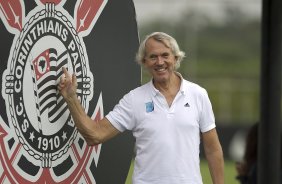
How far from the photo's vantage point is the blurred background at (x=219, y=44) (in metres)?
34.1

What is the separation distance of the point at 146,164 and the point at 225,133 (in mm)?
22186

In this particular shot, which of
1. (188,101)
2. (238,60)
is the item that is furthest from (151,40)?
(238,60)

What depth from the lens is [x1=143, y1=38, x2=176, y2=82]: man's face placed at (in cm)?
604

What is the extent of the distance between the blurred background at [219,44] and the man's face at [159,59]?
25048 mm

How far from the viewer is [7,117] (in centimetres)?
568

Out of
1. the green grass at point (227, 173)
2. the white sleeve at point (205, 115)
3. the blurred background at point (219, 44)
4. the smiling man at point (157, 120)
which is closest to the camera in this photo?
the smiling man at point (157, 120)

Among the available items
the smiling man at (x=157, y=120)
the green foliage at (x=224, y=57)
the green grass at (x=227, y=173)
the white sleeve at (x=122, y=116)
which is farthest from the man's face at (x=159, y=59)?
the green foliage at (x=224, y=57)

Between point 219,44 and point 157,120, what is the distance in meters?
34.4

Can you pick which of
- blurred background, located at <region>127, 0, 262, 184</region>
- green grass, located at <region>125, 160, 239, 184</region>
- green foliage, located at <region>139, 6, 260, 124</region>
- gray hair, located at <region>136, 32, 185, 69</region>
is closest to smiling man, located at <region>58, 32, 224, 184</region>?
gray hair, located at <region>136, 32, 185, 69</region>

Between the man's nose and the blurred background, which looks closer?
the man's nose

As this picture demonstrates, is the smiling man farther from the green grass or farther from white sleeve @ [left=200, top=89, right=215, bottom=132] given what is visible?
the green grass

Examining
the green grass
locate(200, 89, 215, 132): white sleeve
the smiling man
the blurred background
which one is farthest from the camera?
the blurred background

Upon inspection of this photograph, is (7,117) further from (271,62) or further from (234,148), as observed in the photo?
(234,148)

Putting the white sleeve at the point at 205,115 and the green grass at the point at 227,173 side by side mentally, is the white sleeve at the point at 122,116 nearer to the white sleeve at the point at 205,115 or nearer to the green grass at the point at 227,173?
the white sleeve at the point at 205,115
